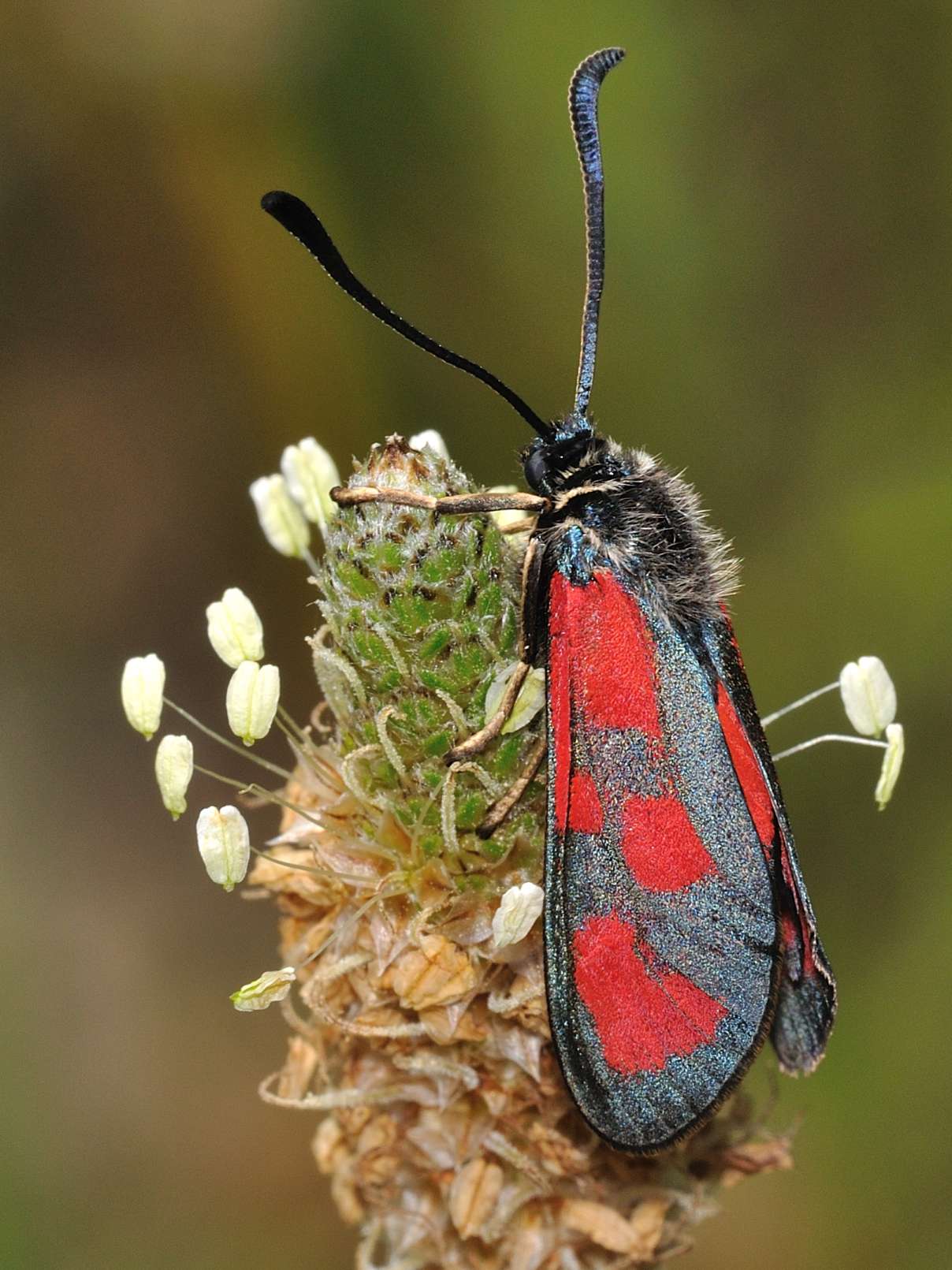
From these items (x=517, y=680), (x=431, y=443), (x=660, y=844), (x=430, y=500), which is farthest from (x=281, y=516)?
(x=660, y=844)

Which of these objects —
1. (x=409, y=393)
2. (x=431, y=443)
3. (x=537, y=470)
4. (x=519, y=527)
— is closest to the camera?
(x=537, y=470)

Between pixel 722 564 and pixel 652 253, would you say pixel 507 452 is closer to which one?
pixel 652 253

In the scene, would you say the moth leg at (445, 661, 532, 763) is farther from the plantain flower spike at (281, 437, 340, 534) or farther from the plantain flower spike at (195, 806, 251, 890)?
the plantain flower spike at (281, 437, 340, 534)

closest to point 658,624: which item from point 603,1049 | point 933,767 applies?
point 603,1049

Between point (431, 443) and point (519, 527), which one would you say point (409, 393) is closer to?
point (431, 443)

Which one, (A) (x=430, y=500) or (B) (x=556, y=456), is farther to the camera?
(B) (x=556, y=456)
